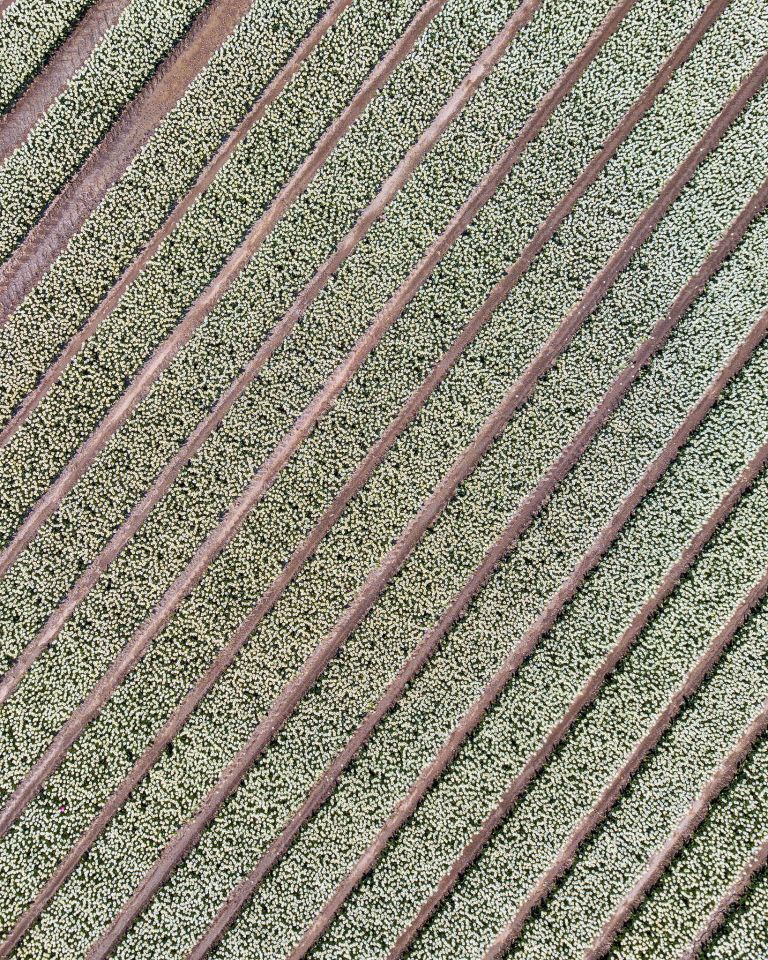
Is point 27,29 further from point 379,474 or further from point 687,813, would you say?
point 687,813

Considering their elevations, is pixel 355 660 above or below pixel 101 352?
below

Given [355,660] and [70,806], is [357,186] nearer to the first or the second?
[355,660]

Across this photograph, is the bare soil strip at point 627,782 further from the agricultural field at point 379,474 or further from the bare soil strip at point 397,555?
the bare soil strip at point 397,555

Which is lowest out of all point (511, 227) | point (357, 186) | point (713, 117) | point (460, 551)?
point (460, 551)

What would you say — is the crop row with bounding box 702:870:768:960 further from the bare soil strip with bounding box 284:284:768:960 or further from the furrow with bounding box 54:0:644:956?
the furrow with bounding box 54:0:644:956

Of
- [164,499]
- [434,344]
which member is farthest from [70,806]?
[434,344]

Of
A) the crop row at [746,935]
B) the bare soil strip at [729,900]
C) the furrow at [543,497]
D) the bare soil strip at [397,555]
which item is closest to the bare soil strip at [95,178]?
the bare soil strip at [397,555]

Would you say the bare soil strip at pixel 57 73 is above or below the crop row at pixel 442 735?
above
